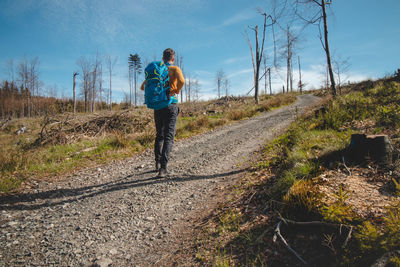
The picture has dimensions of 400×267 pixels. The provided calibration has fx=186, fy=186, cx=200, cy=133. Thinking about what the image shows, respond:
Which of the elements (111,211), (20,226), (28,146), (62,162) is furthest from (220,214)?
(28,146)

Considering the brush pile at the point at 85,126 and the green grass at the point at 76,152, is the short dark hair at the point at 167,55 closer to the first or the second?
the green grass at the point at 76,152

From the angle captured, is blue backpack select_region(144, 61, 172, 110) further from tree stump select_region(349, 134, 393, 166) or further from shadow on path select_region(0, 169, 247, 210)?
tree stump select_region(349, 134, 393, 166)

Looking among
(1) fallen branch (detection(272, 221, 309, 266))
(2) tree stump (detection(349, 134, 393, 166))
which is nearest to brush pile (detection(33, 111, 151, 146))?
(1) fallen branch (detection(272, 221, 309, 266))

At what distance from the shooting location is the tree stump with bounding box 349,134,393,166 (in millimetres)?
2385

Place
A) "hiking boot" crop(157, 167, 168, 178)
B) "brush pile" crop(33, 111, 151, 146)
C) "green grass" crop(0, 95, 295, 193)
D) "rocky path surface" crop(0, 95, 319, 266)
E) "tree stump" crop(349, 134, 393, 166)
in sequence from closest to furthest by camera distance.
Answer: "rocky path surface" crop(0, 95, 319, 266) → "tree stump" crop(349, 134, 393, 166) → "hiking boot" crop(157, 167, 168, 178) → "green grass" crop(0, 95, 295, 193) → "brush pile" crop(33, 111, 151, 146)

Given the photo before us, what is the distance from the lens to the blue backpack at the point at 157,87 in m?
3.25

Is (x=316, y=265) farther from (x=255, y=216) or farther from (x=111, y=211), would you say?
(x=111, y=211)

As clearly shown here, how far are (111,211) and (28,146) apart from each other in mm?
5718

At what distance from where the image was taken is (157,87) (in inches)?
128

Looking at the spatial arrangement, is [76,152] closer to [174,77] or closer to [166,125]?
[166,125]

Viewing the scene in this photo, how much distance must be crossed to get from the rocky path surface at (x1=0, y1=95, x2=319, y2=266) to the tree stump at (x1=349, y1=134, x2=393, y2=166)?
1.77 metres

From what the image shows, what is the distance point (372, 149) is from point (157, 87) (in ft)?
10.8

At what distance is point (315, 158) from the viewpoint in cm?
279

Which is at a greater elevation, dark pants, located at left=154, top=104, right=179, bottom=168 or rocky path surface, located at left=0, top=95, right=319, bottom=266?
dark pants, located at left=154, top=104, right=179, bottom=168
